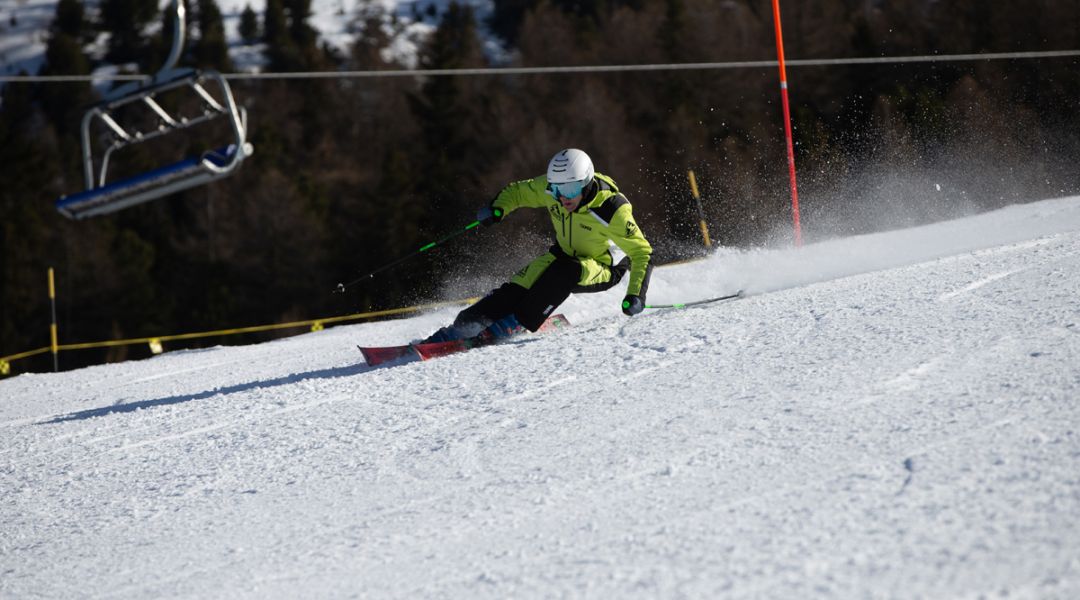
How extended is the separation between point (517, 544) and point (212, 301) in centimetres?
3526

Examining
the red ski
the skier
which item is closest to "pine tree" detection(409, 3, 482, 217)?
the skier

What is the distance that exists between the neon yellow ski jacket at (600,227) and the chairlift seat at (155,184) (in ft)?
9.09

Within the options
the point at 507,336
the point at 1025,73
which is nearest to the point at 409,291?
the point at 1025,73

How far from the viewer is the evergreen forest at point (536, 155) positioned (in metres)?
21.5

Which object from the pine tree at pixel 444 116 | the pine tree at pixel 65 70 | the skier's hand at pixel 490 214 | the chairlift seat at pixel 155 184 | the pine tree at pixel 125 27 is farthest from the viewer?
the pine tree at pixel 125 27

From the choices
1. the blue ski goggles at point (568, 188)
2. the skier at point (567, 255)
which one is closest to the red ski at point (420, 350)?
the skier at point (567, 255)

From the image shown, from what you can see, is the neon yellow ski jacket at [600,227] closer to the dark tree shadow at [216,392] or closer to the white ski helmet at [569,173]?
the white ski helmet at [569,173]

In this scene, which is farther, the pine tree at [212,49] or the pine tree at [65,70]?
the pine tree at [212,49]

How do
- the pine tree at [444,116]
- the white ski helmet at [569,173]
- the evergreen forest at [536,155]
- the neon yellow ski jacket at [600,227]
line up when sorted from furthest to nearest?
the pine tree at [444,116] < the evergreen forest at [536,155] < the neon yellow ski jacket at [600,227] < the white ski helmet at [569,173]

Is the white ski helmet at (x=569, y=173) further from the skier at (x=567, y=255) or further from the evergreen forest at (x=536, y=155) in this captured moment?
the evergreen forest at (x=536, y=155)

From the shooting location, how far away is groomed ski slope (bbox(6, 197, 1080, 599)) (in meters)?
3.00

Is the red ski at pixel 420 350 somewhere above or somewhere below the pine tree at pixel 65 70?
above

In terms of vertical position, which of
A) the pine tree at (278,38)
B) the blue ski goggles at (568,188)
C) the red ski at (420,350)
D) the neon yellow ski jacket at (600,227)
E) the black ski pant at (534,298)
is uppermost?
the blue ski goggles at (568,188)

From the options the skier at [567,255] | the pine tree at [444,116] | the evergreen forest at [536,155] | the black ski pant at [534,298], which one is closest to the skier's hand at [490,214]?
the skier at [567,255]
